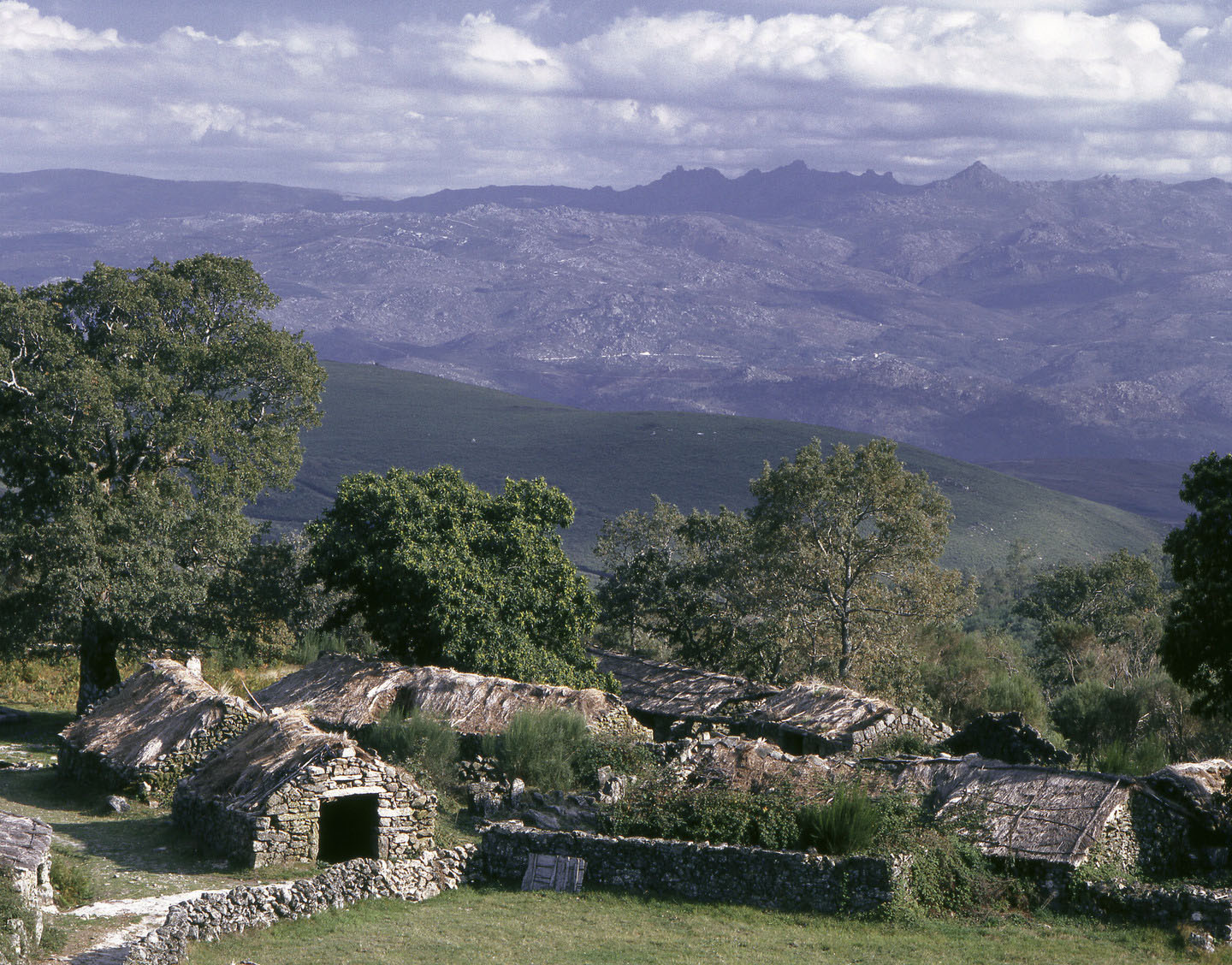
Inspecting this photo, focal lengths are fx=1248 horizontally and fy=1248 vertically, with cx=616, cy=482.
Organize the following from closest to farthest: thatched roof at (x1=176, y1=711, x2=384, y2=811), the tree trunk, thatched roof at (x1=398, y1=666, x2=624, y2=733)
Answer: thatched roof at (x1=176, y1=711, x2=384, y2=811) → thatched roof at (x1=398, y1=666, x2=624, y2=733) → the tree trunk

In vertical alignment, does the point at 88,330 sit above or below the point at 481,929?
above

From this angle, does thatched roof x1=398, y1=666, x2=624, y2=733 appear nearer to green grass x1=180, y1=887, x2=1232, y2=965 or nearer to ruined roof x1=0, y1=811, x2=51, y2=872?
green grass x1=180, y1=887, x2=1232, y2=965

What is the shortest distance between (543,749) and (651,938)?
23.5 ft

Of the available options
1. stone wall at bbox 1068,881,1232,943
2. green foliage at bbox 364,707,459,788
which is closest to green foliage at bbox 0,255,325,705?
green foliage at bbox 364,707,459,788

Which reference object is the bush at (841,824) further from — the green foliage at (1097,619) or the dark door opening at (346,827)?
the green foliage at (1097,619)

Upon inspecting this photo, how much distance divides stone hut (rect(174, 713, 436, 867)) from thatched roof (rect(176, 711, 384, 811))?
2 cm

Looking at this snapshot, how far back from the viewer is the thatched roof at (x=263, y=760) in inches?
663

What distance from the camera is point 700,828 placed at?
15977 mm

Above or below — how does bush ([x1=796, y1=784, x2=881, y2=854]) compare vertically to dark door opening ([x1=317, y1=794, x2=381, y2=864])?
above

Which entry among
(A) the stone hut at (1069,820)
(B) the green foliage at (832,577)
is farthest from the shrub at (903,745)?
(B) the green foliage at (832,577)

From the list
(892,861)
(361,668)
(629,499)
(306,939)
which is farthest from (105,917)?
(629,499)

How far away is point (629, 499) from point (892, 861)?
162774 mm

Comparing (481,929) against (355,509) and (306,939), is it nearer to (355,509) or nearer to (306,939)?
(306,939)

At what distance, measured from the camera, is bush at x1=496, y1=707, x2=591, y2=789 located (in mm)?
20453
